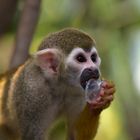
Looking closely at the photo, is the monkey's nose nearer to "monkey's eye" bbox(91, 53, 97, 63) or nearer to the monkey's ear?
"monkey's eye" bbox(91, 53, 97, 63)

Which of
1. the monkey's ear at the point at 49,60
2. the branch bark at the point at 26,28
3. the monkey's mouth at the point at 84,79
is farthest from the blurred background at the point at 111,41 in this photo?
the monkey's mouth at the point at 84,79

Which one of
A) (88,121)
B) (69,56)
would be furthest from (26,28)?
(88,121)

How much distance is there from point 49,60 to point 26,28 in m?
0.78

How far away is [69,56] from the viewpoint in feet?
17.5

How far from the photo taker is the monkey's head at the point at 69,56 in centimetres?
530

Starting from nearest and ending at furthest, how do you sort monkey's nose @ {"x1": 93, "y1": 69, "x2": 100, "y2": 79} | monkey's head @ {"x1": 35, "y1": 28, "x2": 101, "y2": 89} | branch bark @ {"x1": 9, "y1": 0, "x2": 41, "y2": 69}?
monkey's nose @ {"x1": 93, "y1": 69, "x2": 100, "y2": 79} < monkey's head @ {"x1": 35, "y1": 28, "x2": 101, "y2": 89} < branch bark @ {"x1": 9, "y1": 0, "x2": 41, "y2": 69}

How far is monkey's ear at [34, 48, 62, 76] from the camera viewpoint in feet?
17.6

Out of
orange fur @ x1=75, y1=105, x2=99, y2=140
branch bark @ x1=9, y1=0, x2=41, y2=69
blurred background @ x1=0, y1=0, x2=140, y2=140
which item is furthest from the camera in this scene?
blurred background @ x1=0, y1=0, x2=140, y2=140

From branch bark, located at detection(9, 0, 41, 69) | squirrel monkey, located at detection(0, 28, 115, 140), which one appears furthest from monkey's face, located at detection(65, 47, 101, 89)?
branch bark, located at detection(9, 0, 41, 69)

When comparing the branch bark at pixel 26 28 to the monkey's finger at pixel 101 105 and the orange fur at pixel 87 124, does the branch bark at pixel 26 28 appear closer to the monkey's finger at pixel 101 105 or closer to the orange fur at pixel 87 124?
the orange fur at pixel 87 124

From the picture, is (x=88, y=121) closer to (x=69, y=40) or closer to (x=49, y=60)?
(x=49, y=60)

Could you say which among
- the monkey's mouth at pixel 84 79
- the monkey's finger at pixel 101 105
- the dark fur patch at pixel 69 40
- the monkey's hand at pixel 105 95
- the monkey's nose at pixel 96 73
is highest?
the dark fur patch at pixel 69 40

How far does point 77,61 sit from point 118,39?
215cm

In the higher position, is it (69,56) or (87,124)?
(69,56)
